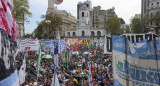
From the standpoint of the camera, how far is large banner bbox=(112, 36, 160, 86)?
2.49 metres

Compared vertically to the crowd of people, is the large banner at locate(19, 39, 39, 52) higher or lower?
higher

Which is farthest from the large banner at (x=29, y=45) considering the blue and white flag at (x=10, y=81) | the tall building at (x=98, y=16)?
the tall building at (x=98, y=16)

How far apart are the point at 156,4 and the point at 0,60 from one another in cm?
6052

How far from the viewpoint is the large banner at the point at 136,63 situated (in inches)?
98.2

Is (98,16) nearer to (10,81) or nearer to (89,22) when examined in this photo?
(89,22)

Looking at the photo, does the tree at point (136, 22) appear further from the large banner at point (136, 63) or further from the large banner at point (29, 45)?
the large banner at point (136, 63)

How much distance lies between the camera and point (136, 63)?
2.93 meters

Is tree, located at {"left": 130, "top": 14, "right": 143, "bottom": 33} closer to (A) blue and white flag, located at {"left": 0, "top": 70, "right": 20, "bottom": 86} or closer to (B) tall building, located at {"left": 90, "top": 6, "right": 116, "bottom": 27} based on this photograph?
(B) tall building, located at {"left": 90, "top": 6, "right": 116, "bottom": 27}

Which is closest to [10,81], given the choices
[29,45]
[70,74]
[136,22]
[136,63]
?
[136,63]

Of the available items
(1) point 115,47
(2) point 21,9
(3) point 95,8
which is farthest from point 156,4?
(1) point 115,47

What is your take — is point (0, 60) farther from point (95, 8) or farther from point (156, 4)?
point (95, 8)

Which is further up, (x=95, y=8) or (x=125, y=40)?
(x=95, y=8)

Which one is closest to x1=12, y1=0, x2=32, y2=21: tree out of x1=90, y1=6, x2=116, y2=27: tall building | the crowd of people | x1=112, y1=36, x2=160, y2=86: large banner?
the crowd of people

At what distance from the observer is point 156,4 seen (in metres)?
53.8
